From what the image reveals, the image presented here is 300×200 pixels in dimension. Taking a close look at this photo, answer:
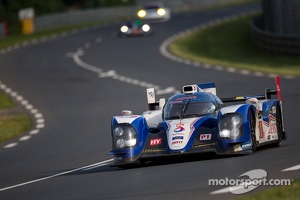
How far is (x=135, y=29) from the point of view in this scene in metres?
55.1

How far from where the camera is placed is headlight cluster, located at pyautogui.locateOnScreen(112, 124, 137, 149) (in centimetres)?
1506

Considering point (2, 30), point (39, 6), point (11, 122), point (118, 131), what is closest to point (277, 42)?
point (11, 122)

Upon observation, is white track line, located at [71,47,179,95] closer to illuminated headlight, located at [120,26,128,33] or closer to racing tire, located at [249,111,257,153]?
illuminated headlight, located at [120,26,128,33]

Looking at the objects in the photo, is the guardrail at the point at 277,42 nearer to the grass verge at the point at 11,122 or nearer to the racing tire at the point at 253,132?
the grass verge at the point at 11,122

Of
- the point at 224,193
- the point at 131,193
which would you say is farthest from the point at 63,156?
the point at 224,193

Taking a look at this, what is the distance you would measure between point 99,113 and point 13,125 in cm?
231

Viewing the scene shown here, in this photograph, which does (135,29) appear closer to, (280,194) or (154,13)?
(154,13)

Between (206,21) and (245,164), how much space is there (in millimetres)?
49187

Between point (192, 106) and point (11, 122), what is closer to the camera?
point (192, 106)

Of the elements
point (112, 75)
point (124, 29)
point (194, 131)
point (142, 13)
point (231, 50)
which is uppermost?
point (142, 13)

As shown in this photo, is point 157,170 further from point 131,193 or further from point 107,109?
point 107,109

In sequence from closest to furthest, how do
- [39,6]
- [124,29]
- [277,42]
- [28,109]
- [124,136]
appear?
[124,136]
[28,109]
[277,42]
[124,29]
[39,6]

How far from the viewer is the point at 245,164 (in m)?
13.6

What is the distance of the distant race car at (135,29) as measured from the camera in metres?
54.7
